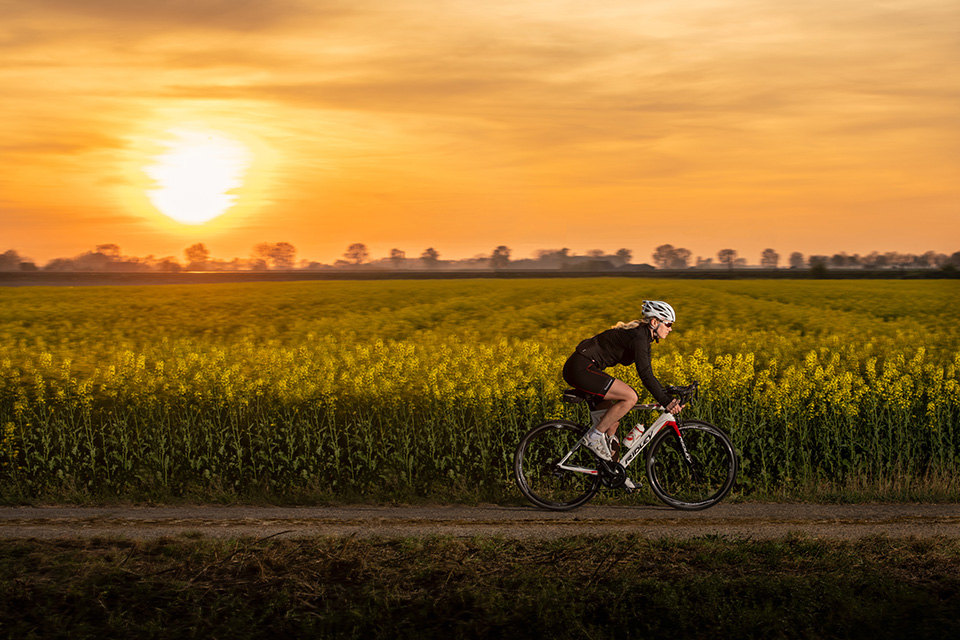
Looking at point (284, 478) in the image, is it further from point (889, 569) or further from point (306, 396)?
point (889, 569)

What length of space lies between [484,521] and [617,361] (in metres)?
2.35

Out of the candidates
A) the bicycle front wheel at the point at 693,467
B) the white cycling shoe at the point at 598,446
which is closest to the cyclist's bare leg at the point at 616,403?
the white cycling shoe at the point at 598,446

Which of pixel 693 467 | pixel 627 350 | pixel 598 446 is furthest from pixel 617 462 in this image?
pixel 627 350

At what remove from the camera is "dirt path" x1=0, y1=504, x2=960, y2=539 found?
35.6 feet

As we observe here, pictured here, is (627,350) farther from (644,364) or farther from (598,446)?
(598,446)

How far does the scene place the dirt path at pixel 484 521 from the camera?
10836 millimetres

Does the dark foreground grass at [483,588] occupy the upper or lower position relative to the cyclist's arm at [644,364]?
lower

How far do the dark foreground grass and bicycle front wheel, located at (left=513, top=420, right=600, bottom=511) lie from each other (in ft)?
5.49

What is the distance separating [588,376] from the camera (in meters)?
11.2

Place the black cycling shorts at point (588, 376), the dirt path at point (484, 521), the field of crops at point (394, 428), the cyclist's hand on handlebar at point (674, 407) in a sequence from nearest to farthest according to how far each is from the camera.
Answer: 1. the dirt path at point (484, 521)
2. the black cycling shorts at point (588, 376)
3. the cyclist's hand on handlebar at point (674, 407)
4. the field of crops at point (394, 428)

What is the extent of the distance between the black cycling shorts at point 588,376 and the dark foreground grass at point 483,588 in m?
1.80

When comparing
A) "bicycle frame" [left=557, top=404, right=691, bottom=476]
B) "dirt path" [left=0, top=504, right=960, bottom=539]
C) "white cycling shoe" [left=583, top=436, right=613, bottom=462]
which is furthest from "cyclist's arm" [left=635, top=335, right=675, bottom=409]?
"dirt path" [left=0, top=504, right=960, bottom=539]

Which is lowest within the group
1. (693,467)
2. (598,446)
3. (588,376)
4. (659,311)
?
(693,467)

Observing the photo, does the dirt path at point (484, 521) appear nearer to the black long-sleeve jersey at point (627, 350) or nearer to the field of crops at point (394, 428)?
the field of crops at point (394, 428)
